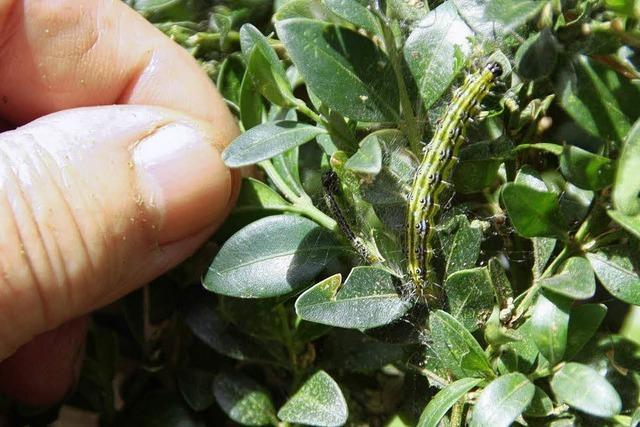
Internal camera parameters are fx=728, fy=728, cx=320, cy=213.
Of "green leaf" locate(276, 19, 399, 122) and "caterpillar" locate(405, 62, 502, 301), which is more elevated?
"green leaf" locate(276, 19, 399, 122)

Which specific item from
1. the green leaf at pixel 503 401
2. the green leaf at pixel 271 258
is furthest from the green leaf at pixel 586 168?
the green leaf at pixel 271 258

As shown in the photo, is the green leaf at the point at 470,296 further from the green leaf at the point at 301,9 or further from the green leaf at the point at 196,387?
the green leaf at the point at 196,387

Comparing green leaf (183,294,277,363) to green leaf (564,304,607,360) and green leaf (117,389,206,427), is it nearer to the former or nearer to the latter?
green leaf (117,389,206,427)

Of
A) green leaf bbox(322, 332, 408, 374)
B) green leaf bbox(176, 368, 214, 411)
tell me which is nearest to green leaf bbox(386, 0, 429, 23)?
green leaf bbox(322, 332, 408, 374)

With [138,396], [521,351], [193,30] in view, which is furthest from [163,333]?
[521,351]

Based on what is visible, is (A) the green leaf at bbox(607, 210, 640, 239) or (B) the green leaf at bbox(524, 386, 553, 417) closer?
(A) the green leaf at bbox(607, 210, 640, 239)

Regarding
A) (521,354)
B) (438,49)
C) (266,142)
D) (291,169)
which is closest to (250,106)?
(291,169)
